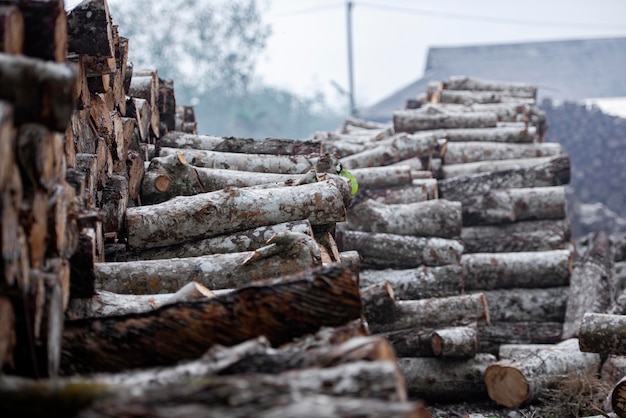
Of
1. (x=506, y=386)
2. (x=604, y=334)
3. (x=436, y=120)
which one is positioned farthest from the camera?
(x=436, y=120)

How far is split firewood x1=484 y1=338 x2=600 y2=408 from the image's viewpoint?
6.23m

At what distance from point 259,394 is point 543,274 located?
639 cm

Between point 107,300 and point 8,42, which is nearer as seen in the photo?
point 8,42

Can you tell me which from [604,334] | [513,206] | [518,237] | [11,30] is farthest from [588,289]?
[11,30]

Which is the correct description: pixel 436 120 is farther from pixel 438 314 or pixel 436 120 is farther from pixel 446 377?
pixel 446 377

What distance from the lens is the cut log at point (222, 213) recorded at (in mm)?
5043

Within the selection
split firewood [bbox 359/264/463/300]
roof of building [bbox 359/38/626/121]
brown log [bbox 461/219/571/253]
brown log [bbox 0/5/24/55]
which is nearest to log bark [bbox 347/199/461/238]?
split firewood [bbox 359/264/463/300]

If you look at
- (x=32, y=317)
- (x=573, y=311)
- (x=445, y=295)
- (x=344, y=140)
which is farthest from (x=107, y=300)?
(x=344, y=140)

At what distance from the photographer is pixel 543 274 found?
8.09m

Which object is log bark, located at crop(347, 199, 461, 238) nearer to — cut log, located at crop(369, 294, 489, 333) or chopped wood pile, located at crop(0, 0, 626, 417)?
chopped wood pile, located at crop(0, 0, 626, 417)

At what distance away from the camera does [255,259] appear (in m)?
4.50

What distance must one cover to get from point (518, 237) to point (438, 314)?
236 cm

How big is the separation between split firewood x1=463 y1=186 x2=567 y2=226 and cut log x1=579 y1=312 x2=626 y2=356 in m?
3.29

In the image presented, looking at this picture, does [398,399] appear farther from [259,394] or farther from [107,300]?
[107,300]
